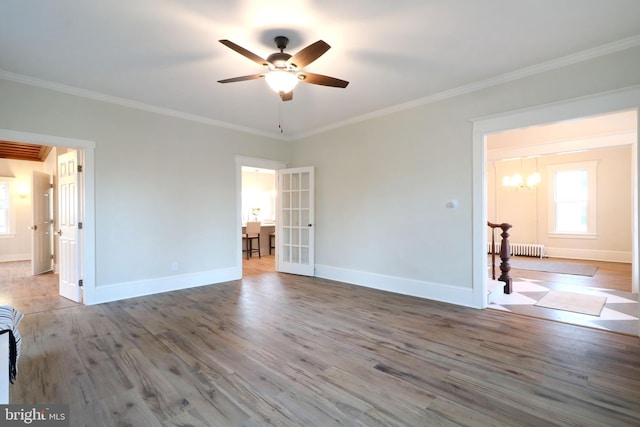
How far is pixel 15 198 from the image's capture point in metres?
7.68

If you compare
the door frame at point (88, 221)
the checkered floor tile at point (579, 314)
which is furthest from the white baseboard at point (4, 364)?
the checkered floor tile at point (579, 314)

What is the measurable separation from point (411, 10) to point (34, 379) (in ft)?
12.7

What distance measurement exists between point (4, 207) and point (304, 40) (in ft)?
30.9

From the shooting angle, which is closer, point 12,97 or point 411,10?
point 411,10

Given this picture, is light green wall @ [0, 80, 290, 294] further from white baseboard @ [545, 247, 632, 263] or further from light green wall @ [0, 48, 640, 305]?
white baseboard @ [545, 247, 632, 263]

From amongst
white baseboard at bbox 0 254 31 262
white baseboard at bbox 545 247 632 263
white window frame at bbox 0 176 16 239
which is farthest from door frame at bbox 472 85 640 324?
white window frame at bbox 0 176 16 239

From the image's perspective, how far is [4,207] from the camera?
24.9 ft

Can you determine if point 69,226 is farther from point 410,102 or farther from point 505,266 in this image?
point 505,266

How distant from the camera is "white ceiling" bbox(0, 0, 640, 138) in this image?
89.3 inches

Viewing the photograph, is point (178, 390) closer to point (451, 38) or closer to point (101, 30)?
point (101, 30)

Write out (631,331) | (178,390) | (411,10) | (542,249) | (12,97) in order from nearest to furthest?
(178,390) → (411,10) → (631,331) → (12,97) → (542,249)

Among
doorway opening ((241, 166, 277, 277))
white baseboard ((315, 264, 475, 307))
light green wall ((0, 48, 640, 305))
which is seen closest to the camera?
light green wall ((0, 48, 640, 305))

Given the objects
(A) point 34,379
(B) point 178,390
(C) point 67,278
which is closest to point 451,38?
(B) point 178,390

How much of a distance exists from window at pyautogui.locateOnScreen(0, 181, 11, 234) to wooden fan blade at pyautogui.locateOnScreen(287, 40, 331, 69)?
9289 mm
